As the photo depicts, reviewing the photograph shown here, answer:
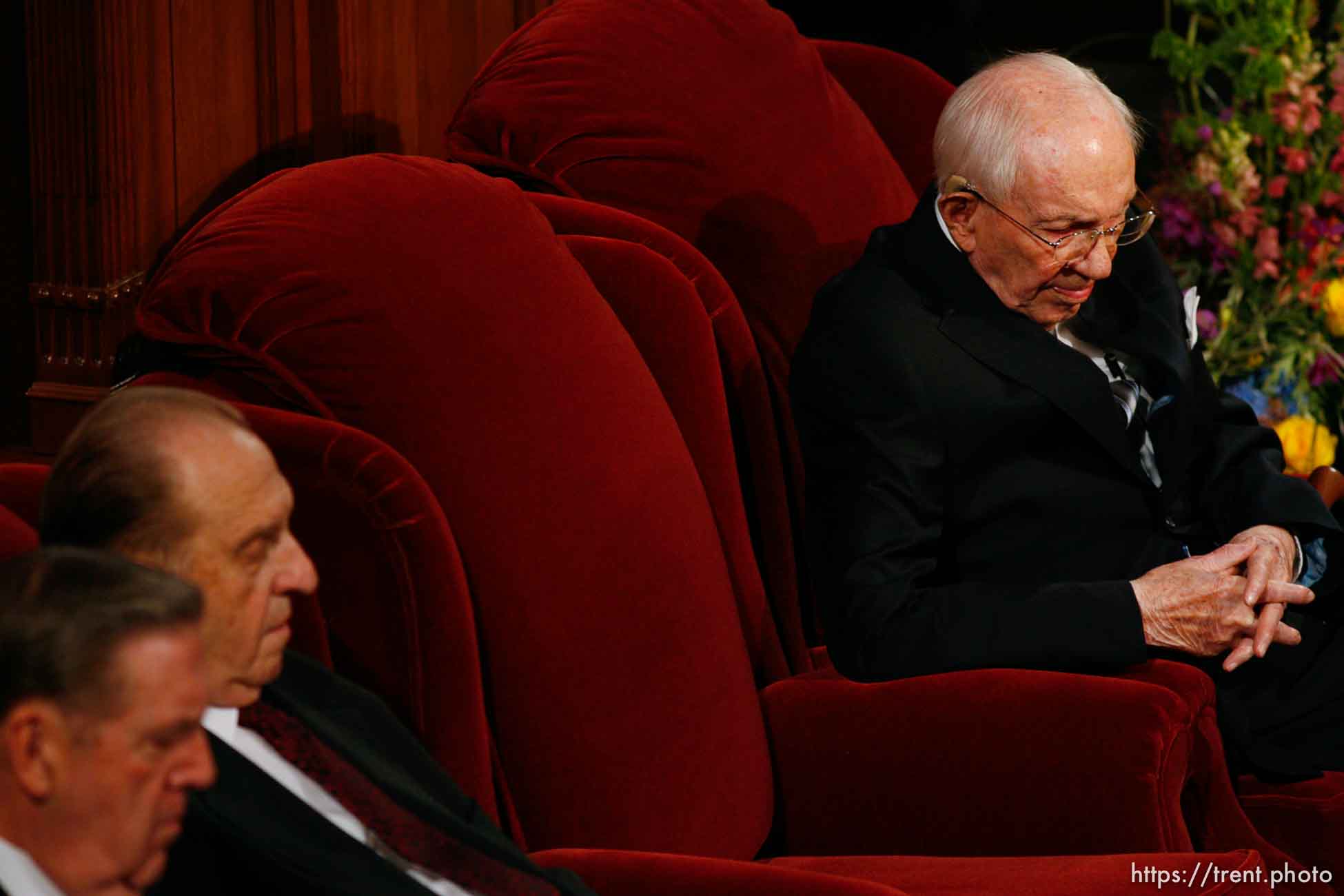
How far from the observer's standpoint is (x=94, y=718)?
0.75 meters

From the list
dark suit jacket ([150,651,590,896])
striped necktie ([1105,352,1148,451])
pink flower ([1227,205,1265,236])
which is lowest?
pink flower ([1227,205,1265,236])

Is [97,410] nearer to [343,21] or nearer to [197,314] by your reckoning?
[197,314]

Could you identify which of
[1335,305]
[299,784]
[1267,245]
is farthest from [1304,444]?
[299,784]

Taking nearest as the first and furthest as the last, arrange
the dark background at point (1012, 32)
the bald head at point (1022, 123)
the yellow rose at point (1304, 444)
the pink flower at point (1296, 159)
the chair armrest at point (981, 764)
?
1. the chair armrest at point (981, 764)
2. the bald head at point (1022, 123)
3. the yellow rose at point (1304, 444)
4. the pink flower at point (1296, 159)
5. the dark background at point (1012, 32)

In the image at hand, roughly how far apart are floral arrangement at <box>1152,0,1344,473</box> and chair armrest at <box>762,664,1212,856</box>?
4.61ft

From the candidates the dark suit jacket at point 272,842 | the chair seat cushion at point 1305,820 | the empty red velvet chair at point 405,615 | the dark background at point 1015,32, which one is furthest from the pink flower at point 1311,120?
the dark suit jacket at point 272,842

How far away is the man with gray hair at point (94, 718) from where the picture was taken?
0.75 m

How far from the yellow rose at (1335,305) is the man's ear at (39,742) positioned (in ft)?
8.38

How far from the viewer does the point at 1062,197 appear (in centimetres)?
190

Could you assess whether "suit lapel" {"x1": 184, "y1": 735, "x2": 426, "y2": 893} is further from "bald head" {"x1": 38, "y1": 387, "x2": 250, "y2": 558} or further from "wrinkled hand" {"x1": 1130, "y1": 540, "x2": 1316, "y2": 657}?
"wrinkled hand" {"x1": 1130, "y1": 540, "x2": 1316, "y2": 657}

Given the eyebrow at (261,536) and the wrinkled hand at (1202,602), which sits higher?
the eyebrow at (261,536)

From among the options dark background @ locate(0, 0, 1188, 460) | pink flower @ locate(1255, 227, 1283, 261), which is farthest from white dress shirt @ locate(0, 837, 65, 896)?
dark background @ locate(0, 0, 1188, 460)

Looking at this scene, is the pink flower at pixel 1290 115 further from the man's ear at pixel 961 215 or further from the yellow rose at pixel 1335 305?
the man's ear at pixel 961 215

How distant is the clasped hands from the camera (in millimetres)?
1835
